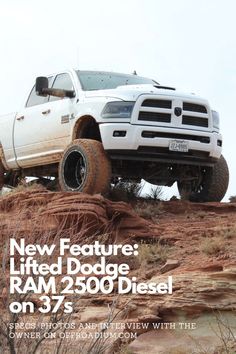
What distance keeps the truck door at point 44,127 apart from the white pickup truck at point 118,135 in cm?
2

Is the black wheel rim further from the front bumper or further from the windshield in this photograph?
the windshield

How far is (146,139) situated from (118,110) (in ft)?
1.93

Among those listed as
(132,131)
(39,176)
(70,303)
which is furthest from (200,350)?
(39,176)

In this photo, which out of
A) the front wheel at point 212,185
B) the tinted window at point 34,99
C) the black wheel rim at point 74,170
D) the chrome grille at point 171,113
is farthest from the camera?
the tinted window at point 34,99

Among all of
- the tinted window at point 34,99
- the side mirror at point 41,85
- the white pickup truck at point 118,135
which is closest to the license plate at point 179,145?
the white pickup truck at point 118,135

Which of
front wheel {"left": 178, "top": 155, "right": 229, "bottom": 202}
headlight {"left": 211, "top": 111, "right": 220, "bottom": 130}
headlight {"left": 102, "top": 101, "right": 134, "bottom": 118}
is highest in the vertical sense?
headlight {"left": 102, "top": 101, "right": 134, "bottom": 118}

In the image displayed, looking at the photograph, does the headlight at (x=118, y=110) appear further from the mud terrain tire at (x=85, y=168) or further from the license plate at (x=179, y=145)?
the license plate at (x=179, y=145)

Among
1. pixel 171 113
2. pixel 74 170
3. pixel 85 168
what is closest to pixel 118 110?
pixel 171 113

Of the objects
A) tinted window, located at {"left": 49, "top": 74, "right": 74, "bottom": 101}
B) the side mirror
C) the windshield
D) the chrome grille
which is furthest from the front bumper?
tinted window, located at {"left": 49, "top": 74, "right": 74, "bottom": 101}

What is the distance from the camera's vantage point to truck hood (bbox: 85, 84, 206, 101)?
1203 cm

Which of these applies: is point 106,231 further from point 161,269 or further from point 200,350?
point 200,350

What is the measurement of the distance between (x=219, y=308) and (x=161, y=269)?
114 cm

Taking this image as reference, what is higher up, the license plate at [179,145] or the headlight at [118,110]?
→ the headlight at [118,110]

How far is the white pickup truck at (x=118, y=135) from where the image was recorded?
1184 centimetres
